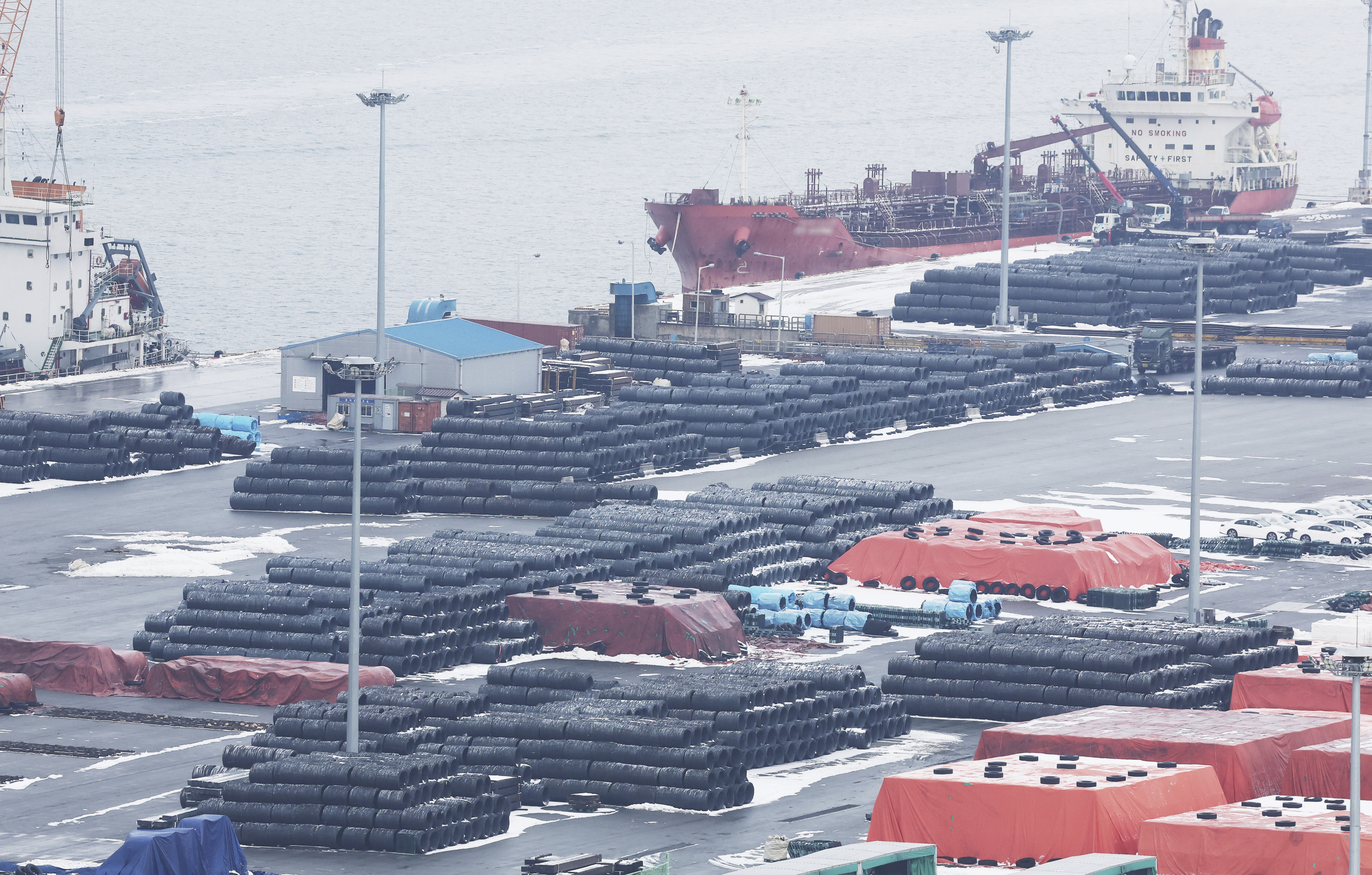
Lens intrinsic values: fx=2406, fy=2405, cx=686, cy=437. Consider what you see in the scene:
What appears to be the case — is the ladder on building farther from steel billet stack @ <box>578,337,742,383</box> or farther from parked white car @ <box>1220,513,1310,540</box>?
parked white car @ <box>1220,513,1310,540</box>

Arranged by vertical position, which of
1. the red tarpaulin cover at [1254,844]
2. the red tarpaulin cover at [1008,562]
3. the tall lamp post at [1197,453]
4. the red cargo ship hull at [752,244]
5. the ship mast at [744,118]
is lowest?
the red tarpaulin cover at [1254,844]

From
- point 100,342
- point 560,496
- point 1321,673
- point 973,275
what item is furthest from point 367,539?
point 973,275

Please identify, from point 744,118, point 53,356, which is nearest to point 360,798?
point 53,356

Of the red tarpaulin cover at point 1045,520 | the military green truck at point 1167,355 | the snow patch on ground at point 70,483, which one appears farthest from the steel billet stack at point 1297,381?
the snow patch on ground at point 70,483

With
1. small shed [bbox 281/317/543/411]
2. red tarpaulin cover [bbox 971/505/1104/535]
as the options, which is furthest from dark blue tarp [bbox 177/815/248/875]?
small shed [bbox 281/317/543/411]

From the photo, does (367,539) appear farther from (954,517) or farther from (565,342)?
(565,342)

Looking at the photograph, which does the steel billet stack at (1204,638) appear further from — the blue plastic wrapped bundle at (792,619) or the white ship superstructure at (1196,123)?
the white ship superstructure at (1196,123)

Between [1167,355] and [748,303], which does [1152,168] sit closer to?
[748,303]
